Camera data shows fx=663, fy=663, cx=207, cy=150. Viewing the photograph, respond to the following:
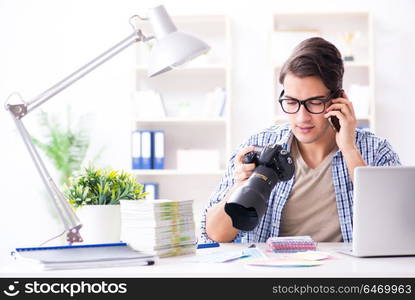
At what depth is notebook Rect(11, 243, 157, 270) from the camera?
1.35 metres

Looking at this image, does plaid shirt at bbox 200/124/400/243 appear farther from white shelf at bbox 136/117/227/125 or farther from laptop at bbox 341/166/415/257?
white shelf at bbox 136/117/227/125

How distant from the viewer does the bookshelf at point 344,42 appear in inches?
168

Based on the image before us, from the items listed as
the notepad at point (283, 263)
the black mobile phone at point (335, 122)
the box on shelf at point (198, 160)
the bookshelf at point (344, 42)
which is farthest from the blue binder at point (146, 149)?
the notepad at point (283, 263)

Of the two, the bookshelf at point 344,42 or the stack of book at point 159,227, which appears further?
the bookshelf at point 344,42

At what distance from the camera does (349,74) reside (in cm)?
447

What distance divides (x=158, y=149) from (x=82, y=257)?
9.52 feet

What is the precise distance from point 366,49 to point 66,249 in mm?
3395

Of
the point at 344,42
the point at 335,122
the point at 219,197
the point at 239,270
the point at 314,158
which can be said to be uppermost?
the point at 344,42

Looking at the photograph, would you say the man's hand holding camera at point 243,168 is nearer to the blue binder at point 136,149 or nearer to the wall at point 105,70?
the blue binder at point 136,149

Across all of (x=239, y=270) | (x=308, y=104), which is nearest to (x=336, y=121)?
(x=308, y=104)

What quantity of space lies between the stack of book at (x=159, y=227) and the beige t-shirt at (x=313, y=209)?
0.54 metres

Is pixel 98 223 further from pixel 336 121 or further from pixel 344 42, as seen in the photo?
pixel 344 42

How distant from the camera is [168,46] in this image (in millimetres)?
1817

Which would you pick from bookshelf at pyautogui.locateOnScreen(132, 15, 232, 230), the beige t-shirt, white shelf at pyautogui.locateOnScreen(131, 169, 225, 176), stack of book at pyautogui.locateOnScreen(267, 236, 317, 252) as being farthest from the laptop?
bookshelf at pyautogui.locateOnScreen(132, 15, 232, 230)
